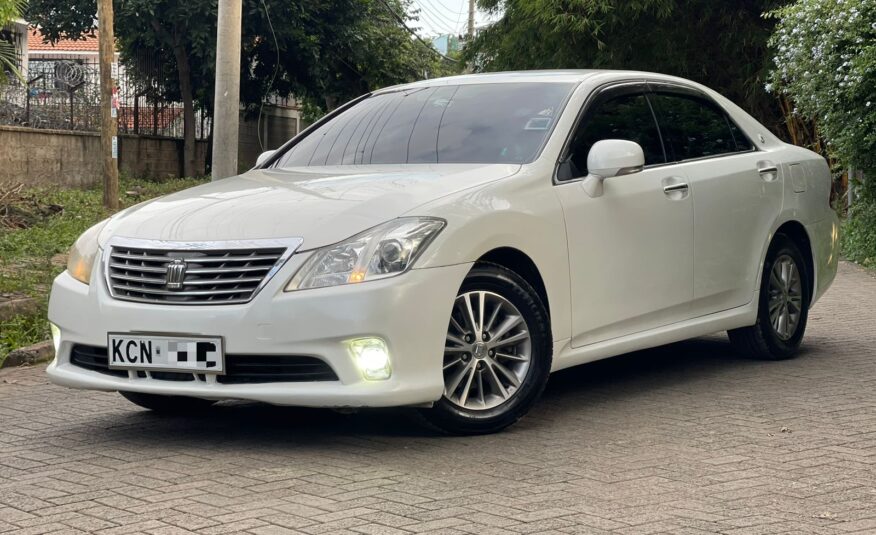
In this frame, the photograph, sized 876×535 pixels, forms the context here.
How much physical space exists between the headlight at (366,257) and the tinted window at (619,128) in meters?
1.24

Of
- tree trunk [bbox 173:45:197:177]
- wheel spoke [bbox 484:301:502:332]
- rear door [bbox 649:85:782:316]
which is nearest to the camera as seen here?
wheel spoke [bbox 484:301:502:332]

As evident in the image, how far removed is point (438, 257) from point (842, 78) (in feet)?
31.8

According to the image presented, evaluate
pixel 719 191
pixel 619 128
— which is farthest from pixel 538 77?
pixel 719 191

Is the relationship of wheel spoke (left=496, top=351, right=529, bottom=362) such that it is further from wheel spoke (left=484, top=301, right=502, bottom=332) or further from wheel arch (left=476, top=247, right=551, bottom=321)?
wheel arch (left=476, top=247, right=551, bottom=321)

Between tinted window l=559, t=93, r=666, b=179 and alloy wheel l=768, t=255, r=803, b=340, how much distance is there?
1285mm

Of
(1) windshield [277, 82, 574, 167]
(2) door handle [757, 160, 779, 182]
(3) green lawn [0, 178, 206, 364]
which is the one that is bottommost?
(3) green lawn [0, 178, 206, 364]

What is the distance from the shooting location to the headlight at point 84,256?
18.9 ft

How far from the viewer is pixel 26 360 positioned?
328 inches

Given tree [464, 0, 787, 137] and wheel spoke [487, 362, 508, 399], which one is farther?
tree [464, 0, 787, 137]

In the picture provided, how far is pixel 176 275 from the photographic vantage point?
533 cm

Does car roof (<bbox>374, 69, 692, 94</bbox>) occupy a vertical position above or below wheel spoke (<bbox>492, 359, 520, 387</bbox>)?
above

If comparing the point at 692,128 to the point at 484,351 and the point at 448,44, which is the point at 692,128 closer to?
the point at 484,351

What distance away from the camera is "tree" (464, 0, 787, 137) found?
21.9 metres

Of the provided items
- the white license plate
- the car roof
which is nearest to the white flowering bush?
the car roof
